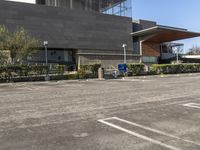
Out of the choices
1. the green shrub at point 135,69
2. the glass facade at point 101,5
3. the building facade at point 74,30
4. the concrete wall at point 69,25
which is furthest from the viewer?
the glass facade at point 101,5

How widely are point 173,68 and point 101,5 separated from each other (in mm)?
21457

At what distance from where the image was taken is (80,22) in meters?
47.1

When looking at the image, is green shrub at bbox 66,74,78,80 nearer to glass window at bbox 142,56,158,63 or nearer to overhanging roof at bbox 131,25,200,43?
overhanging roof at bbox 131,25,200,43

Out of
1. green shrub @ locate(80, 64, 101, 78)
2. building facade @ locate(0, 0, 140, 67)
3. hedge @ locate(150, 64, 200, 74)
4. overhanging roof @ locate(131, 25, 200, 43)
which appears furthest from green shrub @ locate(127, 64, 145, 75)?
overhanging roof @ locate(131, 25, 200, 43)

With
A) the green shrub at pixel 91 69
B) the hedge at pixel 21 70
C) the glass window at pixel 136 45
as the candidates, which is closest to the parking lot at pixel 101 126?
the hedge at pixel 21 70

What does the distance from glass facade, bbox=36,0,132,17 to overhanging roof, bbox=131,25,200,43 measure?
5400 millimetres

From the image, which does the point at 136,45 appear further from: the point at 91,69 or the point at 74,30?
the point at 91,69

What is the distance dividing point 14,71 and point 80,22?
2522 centimetres

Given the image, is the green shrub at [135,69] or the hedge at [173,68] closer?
the green shrub at [135,69]

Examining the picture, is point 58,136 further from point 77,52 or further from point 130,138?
point 77,52

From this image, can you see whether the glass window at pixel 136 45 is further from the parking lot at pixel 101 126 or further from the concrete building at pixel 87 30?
the parking lot at pixel 101 126

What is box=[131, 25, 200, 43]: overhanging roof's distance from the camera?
161 feet

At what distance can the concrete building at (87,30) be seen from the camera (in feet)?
139

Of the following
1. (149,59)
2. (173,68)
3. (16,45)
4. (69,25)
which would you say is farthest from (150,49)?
(16,45)
